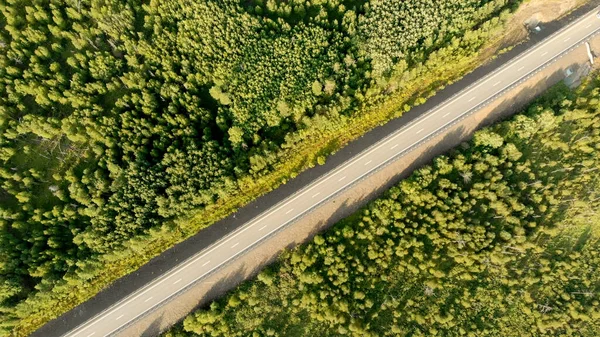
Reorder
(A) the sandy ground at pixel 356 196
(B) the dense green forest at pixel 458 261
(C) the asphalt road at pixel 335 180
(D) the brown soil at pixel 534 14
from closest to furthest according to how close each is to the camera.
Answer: (B) the dense green forest at pixel 458 261 → (C) the asphalt road at pixel 335 180 → (A) the sandy ground at pixel 356 196 → (D) the brown soil at pixel 534 14

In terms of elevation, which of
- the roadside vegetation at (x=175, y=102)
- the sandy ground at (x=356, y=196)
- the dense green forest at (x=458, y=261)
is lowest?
the dense green forest at (x=458, y=261)

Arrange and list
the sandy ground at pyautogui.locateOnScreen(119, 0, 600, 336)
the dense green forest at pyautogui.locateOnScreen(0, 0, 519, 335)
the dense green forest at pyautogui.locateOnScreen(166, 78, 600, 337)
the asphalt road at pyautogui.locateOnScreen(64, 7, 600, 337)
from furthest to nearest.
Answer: the sandy ground at pyautogui.locateOnScreen(119, 0, 600, 336)
the asphalt road at pyautogui.locateOnScreen(64, 7, 600, 337)
the dense green forest at pyautogui.locateOnScreen(166, 78, 600, 337)
the dense green forest at pyautogui.locateOnScreen(0, 0, 519, 335)

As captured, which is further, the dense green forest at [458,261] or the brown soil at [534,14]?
the brown soil at [534,14]

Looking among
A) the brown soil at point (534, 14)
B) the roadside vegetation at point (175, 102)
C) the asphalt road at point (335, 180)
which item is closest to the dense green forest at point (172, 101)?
the roadside vegetation at point (175, 102)

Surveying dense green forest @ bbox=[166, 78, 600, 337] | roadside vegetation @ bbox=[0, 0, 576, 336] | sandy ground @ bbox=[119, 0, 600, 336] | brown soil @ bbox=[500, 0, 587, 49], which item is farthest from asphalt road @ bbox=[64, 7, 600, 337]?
dense green forest @ bbox=[166, 78, 600, 337]

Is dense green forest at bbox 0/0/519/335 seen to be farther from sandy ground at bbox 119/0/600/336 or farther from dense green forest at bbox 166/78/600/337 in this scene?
dense green forest at bbox 166/78/600/337

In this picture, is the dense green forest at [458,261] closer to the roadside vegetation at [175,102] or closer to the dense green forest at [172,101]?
the roadside vegetation at [175,102]
